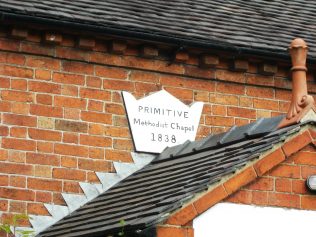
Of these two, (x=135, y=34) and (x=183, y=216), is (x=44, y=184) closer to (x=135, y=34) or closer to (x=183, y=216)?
(x=135, y=34)

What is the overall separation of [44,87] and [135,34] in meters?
1.29

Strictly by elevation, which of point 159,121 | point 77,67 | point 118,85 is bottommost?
point 159,121

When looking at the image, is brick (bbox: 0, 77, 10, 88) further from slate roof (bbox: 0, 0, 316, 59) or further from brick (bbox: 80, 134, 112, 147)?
brick (bbox: 80, 134, 112, 147)

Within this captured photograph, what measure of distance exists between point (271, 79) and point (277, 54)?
17.8 inches

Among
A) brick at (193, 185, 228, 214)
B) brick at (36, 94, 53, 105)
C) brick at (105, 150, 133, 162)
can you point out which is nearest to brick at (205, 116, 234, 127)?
brick at (105, 150, 133, 162)

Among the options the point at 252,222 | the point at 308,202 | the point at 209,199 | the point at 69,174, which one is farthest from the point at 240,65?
the point at 209,199

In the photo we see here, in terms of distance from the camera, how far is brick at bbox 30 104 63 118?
544 inches

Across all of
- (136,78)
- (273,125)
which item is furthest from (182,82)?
(273,125)

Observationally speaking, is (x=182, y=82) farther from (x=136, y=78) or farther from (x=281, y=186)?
(x=281, y=186)

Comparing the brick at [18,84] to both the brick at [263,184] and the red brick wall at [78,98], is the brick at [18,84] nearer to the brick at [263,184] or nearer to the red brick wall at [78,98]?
the red brick wall at [78,98]

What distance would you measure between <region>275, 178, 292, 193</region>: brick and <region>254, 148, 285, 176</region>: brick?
0.17 metres

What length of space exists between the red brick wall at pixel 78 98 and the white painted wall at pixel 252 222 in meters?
3.43

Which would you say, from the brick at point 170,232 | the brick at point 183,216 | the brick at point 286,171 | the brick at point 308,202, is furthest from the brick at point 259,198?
the brick at point 170,232

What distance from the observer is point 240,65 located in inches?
589
